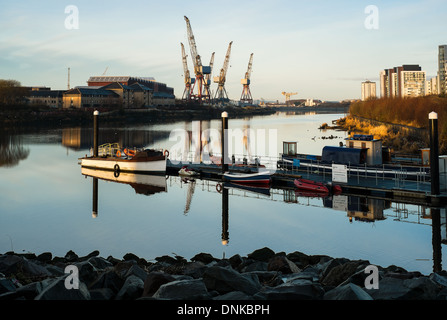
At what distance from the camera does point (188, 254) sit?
1096 cm

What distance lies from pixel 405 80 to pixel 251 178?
164753mm

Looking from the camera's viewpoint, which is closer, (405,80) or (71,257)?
(71,257)

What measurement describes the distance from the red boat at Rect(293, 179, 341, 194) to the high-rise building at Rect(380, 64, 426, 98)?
151m

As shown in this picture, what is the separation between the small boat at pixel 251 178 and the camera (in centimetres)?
1970

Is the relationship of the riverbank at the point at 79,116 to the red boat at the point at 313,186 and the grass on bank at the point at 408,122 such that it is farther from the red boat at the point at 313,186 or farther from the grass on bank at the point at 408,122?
the red boat at the point at 313,186

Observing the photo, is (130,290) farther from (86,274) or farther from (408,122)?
(408,122)

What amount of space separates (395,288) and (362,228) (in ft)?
26.7

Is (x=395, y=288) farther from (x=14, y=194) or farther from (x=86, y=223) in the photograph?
(x=14, y=194)

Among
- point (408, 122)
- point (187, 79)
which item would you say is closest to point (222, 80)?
point (187, 79)

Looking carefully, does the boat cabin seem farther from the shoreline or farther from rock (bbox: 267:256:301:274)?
the shoreline

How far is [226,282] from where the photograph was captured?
5.91 m

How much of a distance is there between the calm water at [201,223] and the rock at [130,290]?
4.63m

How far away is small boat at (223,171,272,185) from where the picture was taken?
64.6 ft
